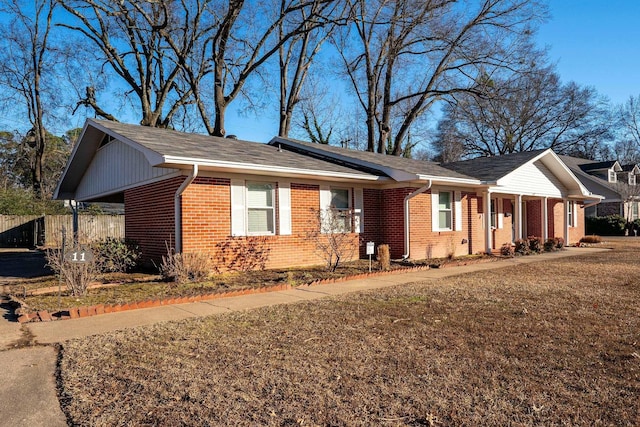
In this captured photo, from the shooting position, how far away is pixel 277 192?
11.1 meters

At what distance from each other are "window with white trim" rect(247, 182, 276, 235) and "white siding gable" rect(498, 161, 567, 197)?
8700 millimetres

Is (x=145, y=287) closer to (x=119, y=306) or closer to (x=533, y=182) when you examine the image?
(x=119, y=306)

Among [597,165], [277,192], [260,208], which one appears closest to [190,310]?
[260,208]

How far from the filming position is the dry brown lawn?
124 inches

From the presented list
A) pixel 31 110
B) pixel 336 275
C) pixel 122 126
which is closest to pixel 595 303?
pixel 336 275

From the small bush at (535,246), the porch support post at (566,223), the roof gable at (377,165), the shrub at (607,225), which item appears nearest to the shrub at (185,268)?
the roof gable at (377,165)

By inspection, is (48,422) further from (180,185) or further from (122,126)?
(122,126)

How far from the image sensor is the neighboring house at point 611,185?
109 feet

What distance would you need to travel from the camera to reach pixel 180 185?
9750mm

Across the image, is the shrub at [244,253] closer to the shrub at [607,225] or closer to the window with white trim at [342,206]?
the window with white trim at [342,206]

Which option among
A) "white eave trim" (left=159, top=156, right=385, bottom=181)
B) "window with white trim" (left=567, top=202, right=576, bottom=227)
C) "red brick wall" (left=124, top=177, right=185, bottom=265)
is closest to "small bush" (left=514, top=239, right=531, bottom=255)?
"white eave trim" (left=159, top=156, right=385, bottom=181)

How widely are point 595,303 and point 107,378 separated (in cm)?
691

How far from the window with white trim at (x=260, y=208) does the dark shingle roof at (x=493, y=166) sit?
8.31 metres

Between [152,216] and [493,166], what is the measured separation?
13.1 m
